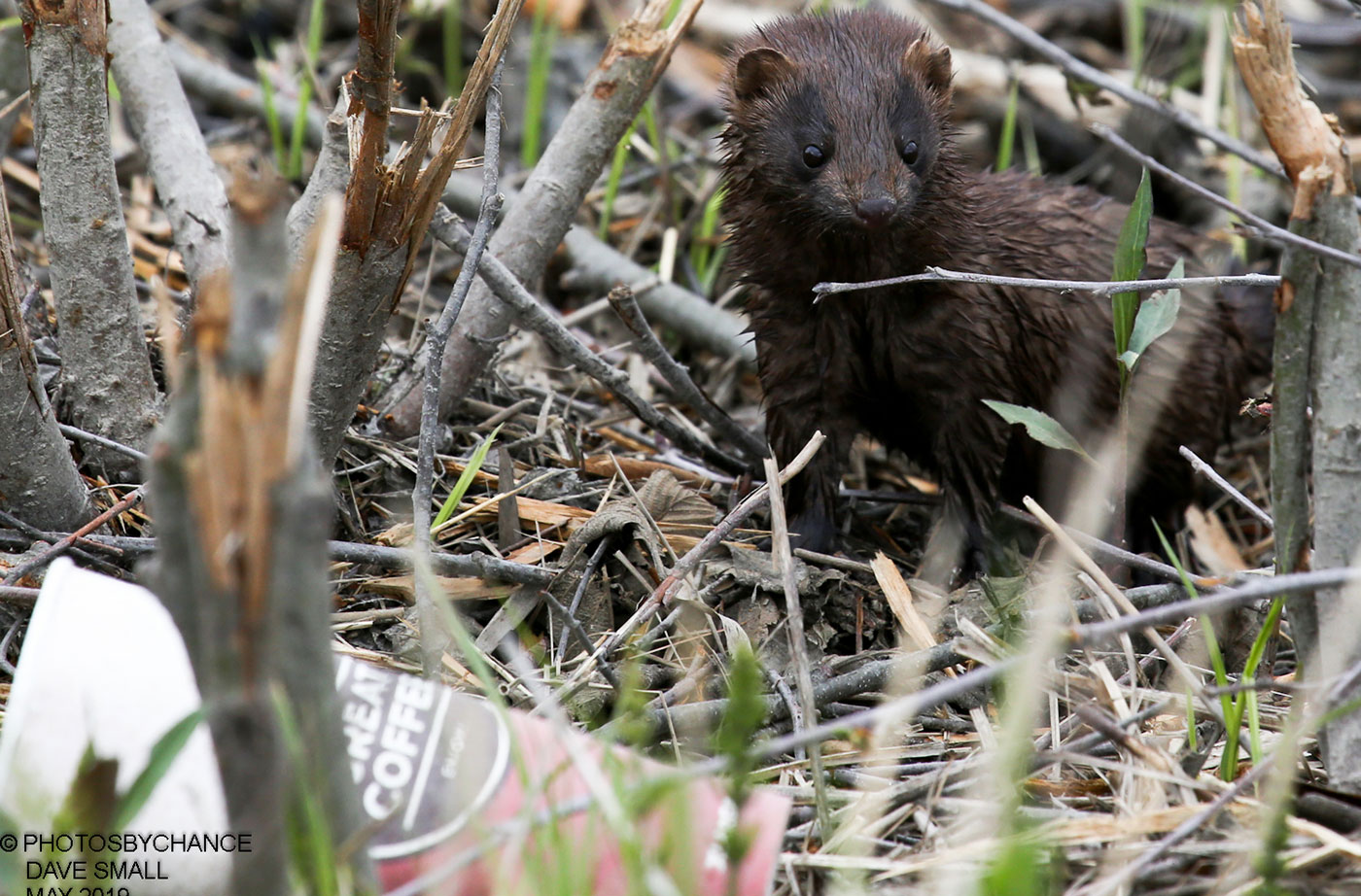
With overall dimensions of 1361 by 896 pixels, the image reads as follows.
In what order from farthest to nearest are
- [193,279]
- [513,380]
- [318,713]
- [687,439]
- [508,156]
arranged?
1. [508,156]
2. [513,380]
3. [687,439]
4. [193,279]
5. [318,713]

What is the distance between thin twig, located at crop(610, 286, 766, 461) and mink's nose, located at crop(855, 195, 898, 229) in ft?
2.41

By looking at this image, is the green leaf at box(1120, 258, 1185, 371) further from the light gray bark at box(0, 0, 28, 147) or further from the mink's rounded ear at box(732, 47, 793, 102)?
the light gray bark at box(0, 0, 28, 147)

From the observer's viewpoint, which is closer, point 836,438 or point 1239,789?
point 1239,789

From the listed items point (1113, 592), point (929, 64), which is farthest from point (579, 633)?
point (929, 64)

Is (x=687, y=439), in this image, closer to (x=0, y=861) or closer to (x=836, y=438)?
(x=836, y=438)

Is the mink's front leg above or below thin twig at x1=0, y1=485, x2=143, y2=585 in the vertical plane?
above

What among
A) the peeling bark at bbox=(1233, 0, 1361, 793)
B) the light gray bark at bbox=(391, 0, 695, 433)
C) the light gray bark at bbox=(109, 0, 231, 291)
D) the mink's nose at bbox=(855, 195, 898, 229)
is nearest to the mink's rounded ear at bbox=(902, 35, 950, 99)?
the mink's nose at bbox=(855, 195, 898, 229)

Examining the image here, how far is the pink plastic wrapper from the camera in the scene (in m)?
1.86

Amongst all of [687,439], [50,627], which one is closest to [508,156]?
[687,439]

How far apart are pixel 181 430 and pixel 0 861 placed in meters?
0.73

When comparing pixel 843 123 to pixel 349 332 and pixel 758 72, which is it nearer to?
pixel 758 72

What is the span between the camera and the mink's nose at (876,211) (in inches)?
133

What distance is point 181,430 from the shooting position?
1.54m

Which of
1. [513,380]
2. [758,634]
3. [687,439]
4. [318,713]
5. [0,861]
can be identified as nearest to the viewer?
[318,713]
